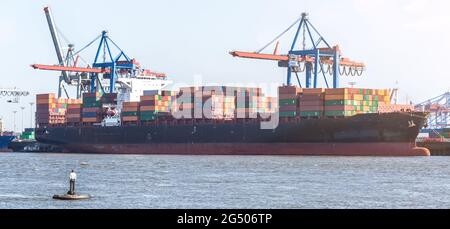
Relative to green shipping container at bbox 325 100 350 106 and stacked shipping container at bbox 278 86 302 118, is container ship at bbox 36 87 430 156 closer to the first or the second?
stacked shipping container at bbox 278 86 302 118

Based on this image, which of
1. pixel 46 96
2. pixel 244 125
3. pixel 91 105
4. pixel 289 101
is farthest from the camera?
pixel 46 96

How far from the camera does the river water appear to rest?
35.4 meters

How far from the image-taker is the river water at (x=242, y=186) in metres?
35.4

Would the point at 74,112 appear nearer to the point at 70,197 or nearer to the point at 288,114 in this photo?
the point at 288,114

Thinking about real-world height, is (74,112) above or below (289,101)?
below

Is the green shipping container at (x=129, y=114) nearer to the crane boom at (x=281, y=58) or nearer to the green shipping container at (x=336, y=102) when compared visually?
the crane boom at (x=281, y=58)

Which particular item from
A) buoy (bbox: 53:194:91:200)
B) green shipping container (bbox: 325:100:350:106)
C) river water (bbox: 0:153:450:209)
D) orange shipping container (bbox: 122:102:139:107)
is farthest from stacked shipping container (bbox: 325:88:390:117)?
buoy (bbox: 53:194:91:200)

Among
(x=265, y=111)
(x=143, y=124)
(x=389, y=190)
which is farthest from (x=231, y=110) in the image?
(x=389, y=190)

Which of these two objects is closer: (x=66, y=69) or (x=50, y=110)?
(x=66, y=69)

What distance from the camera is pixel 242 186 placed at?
4381 cm

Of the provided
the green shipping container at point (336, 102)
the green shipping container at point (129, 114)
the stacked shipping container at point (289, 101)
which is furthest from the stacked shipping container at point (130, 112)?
the green shipping container at point (336, 102)

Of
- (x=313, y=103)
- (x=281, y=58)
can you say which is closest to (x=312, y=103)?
(x=313, y=103)

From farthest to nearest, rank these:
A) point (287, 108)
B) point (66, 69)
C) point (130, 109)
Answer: point (66, 69), point (130, 109), point (287, 108)
